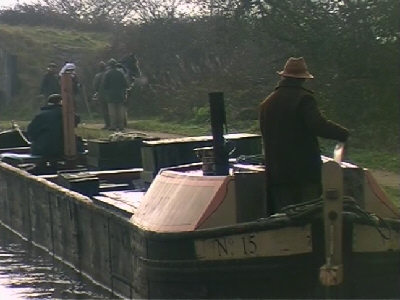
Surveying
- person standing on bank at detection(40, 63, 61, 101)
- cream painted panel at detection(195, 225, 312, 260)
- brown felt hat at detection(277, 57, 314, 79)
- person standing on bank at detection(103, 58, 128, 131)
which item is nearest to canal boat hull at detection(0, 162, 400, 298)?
cream painted panel at detection(195, 225, 312, 260)

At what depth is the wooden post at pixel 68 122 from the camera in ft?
55.3

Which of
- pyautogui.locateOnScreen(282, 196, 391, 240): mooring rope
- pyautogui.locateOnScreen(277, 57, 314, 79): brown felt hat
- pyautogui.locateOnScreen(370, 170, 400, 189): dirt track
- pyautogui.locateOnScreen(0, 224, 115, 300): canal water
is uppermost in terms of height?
pyautogui.locateOnScreen(277, 57, 314, 79): brown felt hat

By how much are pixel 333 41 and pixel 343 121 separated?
1.50 m

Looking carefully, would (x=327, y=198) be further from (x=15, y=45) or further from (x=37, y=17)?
(x=37, y=17)

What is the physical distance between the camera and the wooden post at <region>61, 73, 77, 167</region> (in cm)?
1684

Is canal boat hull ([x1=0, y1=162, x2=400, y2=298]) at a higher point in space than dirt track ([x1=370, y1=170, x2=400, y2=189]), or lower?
higher

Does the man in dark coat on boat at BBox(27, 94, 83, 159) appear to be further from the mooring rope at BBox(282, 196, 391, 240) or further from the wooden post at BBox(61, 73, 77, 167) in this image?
the mooring rope at BBox(282, 196, 391, 240)

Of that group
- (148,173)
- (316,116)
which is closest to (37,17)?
(148,173)

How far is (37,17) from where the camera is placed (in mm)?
50344

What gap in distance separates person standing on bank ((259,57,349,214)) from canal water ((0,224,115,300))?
2613 millimetres

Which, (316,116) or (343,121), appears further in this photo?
(343,121)

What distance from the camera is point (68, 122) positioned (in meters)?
16.9

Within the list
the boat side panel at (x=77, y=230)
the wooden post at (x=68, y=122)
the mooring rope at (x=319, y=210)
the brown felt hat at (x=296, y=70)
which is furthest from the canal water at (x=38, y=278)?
the brown felt hat at (x=296, y=70)

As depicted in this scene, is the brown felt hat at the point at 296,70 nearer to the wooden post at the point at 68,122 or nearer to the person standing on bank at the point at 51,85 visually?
the wooden post at the point at 68,122
